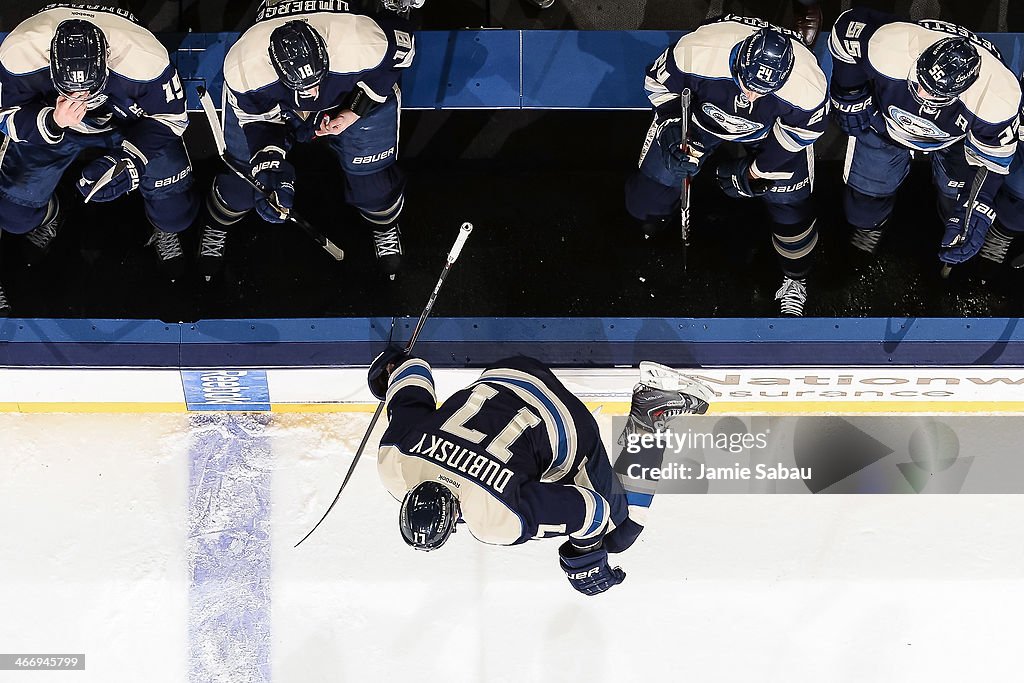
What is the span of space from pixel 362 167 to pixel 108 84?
2.77 feet

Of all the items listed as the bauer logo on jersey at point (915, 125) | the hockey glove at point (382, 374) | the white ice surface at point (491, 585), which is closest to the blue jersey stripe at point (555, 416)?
the hockey glove at point (382, 374)

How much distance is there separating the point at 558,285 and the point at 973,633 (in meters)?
2.02

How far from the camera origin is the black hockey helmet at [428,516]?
2.42 metres

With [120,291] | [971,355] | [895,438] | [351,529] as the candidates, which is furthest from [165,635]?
[971,355]

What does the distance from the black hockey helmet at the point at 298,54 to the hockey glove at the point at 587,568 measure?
5.57 feet

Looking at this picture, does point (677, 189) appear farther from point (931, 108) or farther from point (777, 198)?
point (931, 108)

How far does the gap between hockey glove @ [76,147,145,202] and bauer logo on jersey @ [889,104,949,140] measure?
2.50m

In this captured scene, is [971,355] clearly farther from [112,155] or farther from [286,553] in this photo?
[112,155]

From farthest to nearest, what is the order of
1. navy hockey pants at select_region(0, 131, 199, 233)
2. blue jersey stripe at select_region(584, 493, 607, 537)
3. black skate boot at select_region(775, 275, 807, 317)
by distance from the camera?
black skate boot at select_region(775, 275, 807, 317) < navy hockey pants at select_region(0, 131, 199, 233) < blue jersey stripe at select_region(584, 493, 607, 537)

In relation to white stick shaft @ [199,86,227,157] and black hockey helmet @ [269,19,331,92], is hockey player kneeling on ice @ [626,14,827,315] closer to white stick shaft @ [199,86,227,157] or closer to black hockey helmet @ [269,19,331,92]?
black hockey helmet @ [269,19,331,92]

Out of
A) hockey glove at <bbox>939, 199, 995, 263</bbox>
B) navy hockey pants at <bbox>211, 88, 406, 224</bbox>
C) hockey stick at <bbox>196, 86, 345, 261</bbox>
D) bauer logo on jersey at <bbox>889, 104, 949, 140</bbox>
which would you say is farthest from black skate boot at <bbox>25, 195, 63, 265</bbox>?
hockey glove at <bbox>939, 199, 995, 263</bbox>

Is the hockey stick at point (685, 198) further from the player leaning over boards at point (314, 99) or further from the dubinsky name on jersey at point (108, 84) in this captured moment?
the dubinsky name on jersey at point (108, 84)

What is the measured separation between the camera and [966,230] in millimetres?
3342

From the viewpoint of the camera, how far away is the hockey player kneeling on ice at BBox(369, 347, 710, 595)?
2619mm
